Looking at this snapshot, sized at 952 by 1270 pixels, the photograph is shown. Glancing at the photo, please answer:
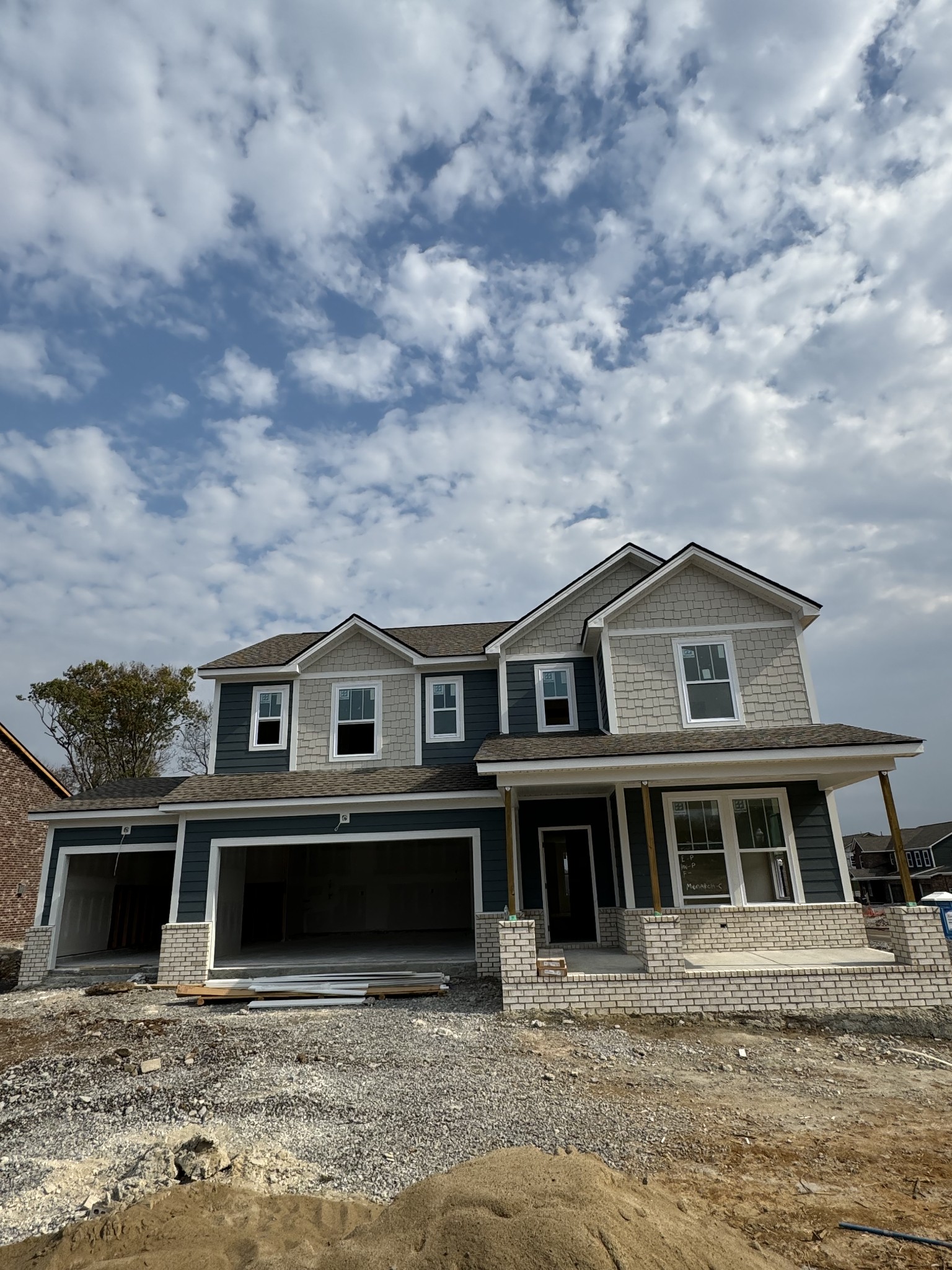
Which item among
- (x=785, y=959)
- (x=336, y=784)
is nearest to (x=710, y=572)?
(x=785, y=959)

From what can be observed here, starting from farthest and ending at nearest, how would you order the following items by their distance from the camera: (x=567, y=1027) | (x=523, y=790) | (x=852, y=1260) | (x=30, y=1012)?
(x=523, y=790)
(x=30, y=1012)
(x=567, y=1027)
(x=852, y=1260)

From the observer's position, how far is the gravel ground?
18.7 ft

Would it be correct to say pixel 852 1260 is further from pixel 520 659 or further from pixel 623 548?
pixel 623 548

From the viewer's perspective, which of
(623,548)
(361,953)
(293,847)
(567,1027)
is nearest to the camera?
(567,1027)

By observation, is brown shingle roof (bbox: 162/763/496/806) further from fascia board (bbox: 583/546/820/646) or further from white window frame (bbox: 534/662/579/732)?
fascia board (bbox: 583/546/820/646)

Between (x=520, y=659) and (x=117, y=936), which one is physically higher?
(x=520, y=659)

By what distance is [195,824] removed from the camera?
1450 centimetres

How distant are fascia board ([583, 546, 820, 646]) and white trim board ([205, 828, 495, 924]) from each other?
189 inches

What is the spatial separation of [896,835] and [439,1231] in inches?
412

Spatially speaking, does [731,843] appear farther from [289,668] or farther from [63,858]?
[63,858]

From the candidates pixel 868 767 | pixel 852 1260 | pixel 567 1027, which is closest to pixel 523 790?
pixel 567 1027

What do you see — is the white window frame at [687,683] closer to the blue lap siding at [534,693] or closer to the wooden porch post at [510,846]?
the blue lap siding at [534,693]

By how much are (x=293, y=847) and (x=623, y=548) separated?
12.7 m

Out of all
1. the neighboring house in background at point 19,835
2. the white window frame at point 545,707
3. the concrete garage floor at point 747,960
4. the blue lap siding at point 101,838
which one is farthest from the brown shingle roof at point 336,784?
the neighboring house in background at point 19,835
